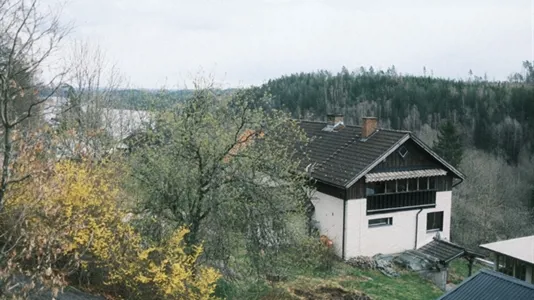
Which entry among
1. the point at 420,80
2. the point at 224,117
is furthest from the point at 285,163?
the point at 420,80

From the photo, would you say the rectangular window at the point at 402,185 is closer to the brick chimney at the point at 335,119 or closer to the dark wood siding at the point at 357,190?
the dark wood siding at the point at 357,190

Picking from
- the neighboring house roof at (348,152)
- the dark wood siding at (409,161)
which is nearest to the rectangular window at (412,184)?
the dark wood siding at (409,161)

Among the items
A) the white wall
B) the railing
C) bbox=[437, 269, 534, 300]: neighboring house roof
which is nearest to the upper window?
the railing

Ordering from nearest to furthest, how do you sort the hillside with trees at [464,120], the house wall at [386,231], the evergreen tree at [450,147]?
1. the house wall at [386,231]
2. the hillside with trees at [464,120]
3. the evergreen tree at [450,147]

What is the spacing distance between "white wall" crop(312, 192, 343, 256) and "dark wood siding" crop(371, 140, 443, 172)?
2513 millimetres

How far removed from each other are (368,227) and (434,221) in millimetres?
4343

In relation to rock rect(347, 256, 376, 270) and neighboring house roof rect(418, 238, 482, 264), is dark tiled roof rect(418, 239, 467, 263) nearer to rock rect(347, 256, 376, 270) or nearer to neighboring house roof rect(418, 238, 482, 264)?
neighboring house roof rect(418, 238, 482, 264)

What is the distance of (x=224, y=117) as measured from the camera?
41.7 feet

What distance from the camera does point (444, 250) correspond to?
22812mm

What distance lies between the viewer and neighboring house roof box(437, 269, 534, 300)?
10938mm

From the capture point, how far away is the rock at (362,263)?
21781 millimetres

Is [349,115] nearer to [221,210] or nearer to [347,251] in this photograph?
[347,251]

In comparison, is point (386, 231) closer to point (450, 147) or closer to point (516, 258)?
point (516, 258)

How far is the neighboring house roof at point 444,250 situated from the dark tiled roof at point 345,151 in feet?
17.4
